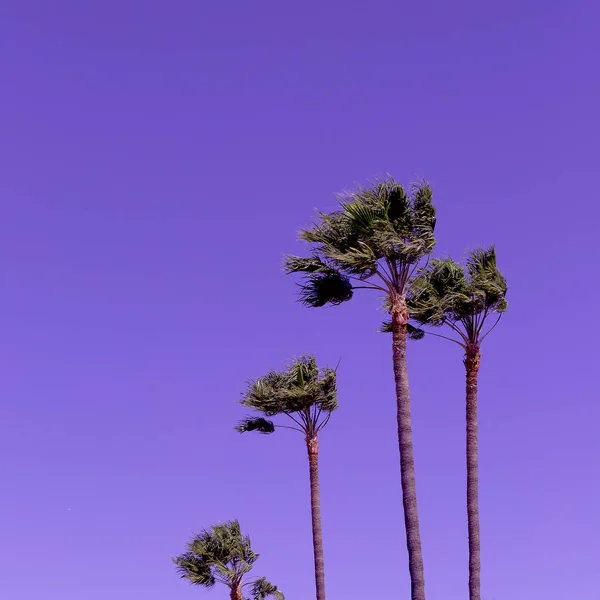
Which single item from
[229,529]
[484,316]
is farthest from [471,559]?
[229,529]

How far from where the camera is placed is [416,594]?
74.4ft

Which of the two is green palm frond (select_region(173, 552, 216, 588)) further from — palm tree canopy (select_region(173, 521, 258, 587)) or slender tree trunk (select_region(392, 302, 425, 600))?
slender tree trunk (select_region(392, 302, 425, 600))

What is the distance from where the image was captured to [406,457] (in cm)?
2389

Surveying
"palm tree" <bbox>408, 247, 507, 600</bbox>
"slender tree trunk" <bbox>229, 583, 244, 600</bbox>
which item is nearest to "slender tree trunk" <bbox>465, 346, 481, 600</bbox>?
"palm tree" <bbox>408, 247, 507, 600</bbox>

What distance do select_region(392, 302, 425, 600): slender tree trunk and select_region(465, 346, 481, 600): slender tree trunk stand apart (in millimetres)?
4102

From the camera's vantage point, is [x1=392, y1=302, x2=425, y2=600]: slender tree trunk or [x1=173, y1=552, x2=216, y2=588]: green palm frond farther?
[x1=173, y1=552, x2=216, y2=588]: green palm frond

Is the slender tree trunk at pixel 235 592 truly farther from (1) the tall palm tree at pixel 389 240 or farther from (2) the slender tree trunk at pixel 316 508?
(1) the tall palm tree at pixel 389 240

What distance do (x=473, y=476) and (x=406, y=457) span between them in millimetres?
4853

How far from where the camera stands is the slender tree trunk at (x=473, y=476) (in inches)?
1047

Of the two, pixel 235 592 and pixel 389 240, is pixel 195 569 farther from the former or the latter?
pixel 389 240

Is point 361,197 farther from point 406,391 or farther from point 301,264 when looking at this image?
point 406,391

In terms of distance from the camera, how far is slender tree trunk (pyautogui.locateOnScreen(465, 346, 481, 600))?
87.2ft

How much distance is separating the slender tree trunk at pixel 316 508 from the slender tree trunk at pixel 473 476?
23.6 feet

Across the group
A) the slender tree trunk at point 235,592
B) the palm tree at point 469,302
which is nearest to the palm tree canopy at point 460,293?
the palm tree at point 469,302
